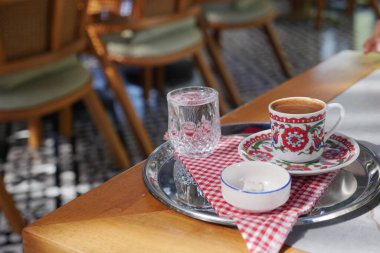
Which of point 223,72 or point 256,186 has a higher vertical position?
point 256,186

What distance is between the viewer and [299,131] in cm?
80

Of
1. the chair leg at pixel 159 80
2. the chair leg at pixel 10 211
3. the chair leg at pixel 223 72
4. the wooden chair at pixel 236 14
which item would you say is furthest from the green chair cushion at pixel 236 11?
the chair leg at pixel 10 211

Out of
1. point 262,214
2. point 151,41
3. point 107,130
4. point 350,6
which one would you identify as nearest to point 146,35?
point 151,41

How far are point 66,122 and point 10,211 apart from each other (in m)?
0.83

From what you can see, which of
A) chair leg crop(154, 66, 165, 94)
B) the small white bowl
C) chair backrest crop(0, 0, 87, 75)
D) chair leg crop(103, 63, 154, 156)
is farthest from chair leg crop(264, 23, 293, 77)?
the small white bowl

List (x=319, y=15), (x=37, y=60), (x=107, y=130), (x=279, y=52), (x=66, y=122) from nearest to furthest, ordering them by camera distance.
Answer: (x=37, y=60) → (x=107, y=130) → (x=66, y=122) → (x=279, y=52) → (x=319, y=15)

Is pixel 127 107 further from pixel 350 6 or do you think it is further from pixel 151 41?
pixel 350 6

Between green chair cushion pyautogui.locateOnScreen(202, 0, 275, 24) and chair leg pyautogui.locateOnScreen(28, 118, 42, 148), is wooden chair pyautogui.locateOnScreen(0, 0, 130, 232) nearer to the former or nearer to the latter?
chair leg pyautogui.locateOnScreen(28, 118, 42, 148)

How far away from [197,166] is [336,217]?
23cm

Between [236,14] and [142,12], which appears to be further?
[236,14]

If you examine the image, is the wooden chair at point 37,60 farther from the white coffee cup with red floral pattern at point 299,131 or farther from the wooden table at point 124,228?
A: the white coffee cup with red floral pattern at point 299,131

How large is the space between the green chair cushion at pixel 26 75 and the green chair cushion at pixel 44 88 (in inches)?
0.4

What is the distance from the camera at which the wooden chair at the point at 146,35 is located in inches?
86.8

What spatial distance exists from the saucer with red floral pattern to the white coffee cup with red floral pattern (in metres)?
0.01
